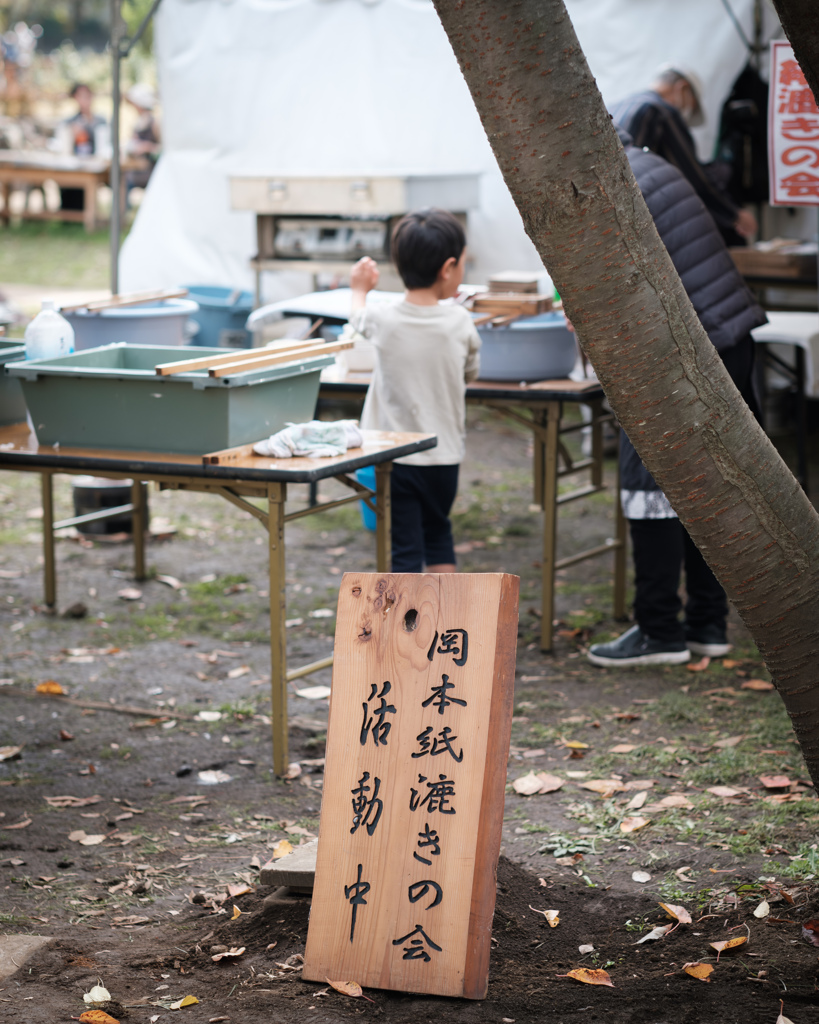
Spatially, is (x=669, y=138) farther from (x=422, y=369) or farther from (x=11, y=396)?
(x=11, y=396)

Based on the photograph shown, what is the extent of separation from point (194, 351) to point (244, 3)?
21.9 feet

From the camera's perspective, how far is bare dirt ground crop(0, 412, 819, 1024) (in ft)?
7.97

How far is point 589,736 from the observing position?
13.3 feet

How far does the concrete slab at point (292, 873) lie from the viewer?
9.16 ft

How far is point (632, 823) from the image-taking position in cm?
336

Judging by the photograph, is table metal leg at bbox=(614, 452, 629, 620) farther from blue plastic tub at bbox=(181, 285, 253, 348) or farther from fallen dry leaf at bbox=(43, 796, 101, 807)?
blue plastic tub at bbox=(181, 285, 253, 348)

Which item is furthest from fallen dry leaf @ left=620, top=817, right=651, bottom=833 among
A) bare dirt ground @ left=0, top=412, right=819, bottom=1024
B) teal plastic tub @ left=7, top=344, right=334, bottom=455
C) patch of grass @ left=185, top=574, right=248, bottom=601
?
patch of grass @ left=185, top=574, right=248, bottom=601

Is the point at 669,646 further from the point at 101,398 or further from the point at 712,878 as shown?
the point at 101,398

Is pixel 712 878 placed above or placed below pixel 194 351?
below

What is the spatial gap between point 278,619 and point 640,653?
1676mm

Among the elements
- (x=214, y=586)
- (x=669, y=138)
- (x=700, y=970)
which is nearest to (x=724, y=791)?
(x=700, y=970)

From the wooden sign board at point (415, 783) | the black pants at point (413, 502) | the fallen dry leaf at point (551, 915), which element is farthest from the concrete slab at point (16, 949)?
the black pants at point (413, 502)

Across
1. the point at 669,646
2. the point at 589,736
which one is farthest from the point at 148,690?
the point at 669,646

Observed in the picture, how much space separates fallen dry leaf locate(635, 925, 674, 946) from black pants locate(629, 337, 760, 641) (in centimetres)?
206
